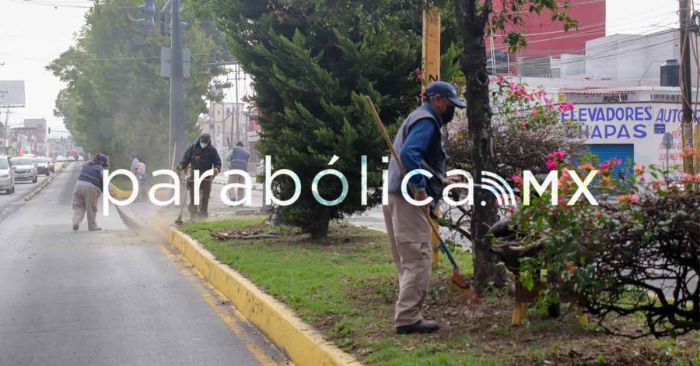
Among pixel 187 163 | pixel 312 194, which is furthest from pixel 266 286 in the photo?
pixel 187 163

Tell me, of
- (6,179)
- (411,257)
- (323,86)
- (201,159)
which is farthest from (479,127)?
(6,179)

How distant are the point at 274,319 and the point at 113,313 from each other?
2070 mm

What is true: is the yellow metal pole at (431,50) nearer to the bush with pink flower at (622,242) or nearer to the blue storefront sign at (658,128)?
the bush with pink flower at (622,242)

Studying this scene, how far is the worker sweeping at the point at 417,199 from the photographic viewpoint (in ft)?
22.0

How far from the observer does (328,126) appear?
42.2 ft

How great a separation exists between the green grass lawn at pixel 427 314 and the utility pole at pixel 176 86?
11802 mm

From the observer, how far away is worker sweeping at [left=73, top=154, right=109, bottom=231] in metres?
19.5

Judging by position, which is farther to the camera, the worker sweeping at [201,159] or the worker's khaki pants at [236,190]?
the worker's khaki pants at [236,190]

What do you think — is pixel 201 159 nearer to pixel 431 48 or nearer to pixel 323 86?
pixel 323 86

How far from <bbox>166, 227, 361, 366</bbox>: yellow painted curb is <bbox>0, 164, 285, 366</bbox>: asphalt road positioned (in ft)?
0.45

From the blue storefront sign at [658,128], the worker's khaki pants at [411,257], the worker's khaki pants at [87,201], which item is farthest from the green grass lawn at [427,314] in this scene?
the blue storefront sign at [658,128]

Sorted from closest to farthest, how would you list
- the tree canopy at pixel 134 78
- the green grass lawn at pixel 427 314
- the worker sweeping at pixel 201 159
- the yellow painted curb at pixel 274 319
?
the green grass lawn at pixel 427 314 → the yellow painted curb at pixel 274 319 → the worker sweeping at pixel 201 159 → the tree canopy at pixel 134 78

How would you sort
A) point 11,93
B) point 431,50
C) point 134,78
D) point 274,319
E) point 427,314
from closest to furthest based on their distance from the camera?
Result: point 427,314
point 274,319
point 431,50
point 134,78
point 11,93

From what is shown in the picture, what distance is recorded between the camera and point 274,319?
811 cm
